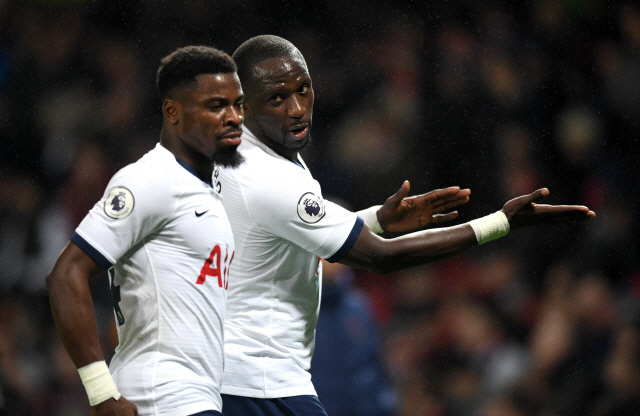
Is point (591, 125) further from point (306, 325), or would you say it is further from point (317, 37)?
point (306, 325)

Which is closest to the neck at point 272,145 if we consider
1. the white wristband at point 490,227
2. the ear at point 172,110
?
the ear at point 172,110

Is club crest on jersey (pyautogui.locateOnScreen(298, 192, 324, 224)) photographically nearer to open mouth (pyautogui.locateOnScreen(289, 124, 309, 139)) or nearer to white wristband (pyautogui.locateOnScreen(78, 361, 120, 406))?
open mouth (pyautogui.locateOnScreen(289, 124, 309, 139))

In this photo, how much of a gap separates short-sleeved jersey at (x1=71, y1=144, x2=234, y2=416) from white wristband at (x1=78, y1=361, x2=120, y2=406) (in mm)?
157

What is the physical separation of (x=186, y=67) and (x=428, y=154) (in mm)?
4106

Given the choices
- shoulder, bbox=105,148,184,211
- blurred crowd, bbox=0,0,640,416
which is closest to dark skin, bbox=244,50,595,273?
shoulder, bbox=105,148,184,211

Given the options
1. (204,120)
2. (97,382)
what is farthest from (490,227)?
(97,382)

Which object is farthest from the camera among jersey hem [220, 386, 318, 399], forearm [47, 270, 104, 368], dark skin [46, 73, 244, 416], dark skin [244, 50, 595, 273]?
dark skin [244, 50, 595, 273]

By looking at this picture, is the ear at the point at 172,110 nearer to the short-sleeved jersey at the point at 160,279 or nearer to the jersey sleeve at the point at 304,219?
the short-sleeved jersey at the point at 160,279

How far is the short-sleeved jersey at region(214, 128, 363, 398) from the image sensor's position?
9.26 ft

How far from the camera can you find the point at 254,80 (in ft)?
10.2

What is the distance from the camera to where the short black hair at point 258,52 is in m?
3.09

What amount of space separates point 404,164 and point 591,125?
160 centimetres

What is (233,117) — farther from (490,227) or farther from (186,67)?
(490,227)

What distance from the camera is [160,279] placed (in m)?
2.28
